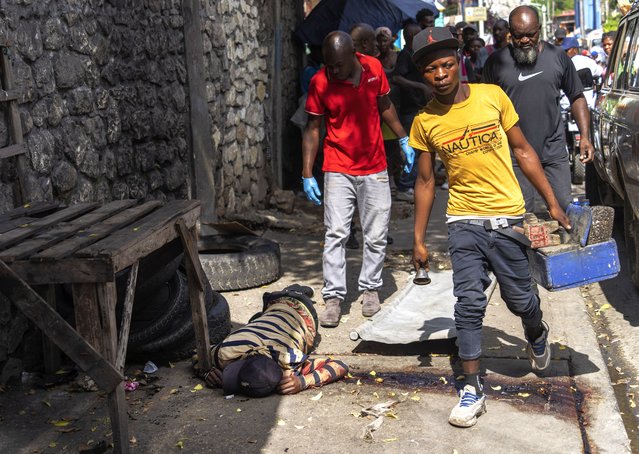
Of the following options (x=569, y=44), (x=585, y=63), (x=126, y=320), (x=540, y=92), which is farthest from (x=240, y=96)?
(x=569, y=44)

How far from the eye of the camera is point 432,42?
15.3ft

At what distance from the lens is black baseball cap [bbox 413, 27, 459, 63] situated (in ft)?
15.4

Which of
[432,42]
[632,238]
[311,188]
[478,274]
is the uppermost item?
[432,42]

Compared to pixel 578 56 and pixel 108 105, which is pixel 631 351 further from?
pixel 578 56

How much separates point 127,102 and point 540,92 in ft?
10.2

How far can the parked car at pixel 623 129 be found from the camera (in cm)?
627

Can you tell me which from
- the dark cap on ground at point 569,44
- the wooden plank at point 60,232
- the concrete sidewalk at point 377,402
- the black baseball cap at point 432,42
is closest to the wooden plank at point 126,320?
the wooden plank at point 60,232

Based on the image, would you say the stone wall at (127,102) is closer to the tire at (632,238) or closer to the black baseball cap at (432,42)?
the black baseball cap at (432,42)

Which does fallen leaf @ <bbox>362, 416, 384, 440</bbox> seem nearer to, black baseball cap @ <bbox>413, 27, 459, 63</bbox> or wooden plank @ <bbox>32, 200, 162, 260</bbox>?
wooden plank @ <bbox>32, 200, 162, 260</bbox>

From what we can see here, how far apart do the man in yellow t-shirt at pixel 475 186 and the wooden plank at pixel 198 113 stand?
14.5 feet

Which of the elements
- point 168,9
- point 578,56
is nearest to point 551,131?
point 168,9

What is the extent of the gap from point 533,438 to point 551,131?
2717mm

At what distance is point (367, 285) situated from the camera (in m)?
6.73

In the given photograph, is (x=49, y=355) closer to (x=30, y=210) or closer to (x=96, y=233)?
(x=30, y=210)
